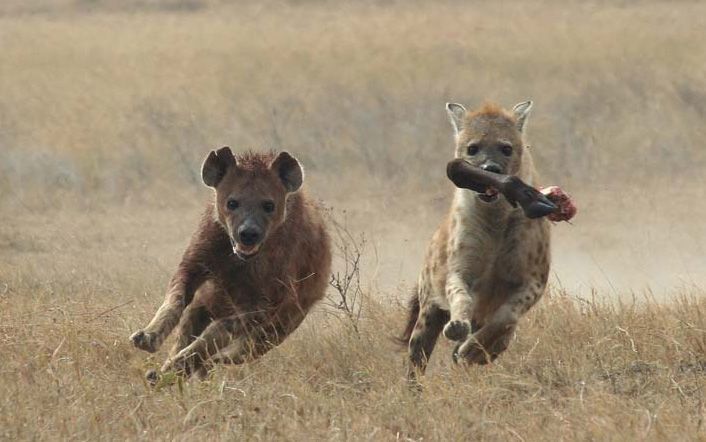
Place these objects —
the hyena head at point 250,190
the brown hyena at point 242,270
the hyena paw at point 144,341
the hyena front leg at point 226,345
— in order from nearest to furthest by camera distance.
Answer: the hyena paw at point 144,341
the hyena front leg at point 226,345
the brown hyena at point 242,270
the hyena head at point 250,190

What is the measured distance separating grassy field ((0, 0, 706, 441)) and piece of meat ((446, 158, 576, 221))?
0.68 m

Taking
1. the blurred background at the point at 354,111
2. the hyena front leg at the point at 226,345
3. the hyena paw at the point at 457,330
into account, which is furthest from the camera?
the blurred background at the point at 354,111

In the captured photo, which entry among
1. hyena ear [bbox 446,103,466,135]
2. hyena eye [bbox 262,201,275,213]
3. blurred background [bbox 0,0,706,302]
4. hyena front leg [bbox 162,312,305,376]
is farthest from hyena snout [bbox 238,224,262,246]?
blurred background [bbox 0,0,706,302]

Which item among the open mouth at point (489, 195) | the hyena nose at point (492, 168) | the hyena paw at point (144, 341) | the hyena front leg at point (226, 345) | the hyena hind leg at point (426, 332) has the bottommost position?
the hyena hind leg at point (426, 332)

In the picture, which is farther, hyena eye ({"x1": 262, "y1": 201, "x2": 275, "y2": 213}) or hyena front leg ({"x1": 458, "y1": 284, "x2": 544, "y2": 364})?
hyena eye ({"x1": 262, "y1": 201, "x2": 275, "y2": 213})

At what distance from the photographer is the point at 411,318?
8367 millimetres

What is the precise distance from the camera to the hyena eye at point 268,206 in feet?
25.6

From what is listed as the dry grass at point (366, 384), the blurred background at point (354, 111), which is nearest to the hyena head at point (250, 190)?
the dry grass at point (366, 384)

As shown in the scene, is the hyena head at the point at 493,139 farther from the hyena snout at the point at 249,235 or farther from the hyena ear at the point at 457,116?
the hyena snout at the point at 249,235

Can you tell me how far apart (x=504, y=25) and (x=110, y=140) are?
5.33m

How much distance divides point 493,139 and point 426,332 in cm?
96

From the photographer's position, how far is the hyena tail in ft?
27.2

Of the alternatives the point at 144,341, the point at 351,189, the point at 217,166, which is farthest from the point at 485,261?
the point at 351,189

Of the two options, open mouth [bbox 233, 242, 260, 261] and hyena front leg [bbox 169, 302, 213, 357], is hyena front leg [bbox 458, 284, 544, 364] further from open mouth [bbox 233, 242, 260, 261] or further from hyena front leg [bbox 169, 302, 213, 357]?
hyena front leg [bbox 169, 302, 213, 357]
